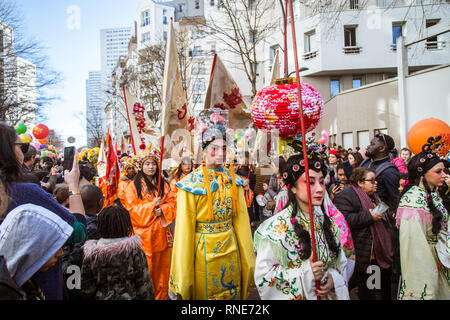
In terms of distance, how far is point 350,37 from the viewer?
23.0 meters

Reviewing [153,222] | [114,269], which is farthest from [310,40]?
[114,269]

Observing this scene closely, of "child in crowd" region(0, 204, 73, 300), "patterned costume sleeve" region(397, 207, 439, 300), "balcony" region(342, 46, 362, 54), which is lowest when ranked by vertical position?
"patterned costume sleeve" region(397, 207, 439, 300)

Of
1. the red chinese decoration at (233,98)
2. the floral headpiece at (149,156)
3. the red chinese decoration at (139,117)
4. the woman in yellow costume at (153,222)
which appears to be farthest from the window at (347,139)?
the woman in yellow costume at (153,222)

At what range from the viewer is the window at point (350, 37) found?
2289 centimetres

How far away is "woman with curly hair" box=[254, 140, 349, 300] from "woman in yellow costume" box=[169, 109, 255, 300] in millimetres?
896

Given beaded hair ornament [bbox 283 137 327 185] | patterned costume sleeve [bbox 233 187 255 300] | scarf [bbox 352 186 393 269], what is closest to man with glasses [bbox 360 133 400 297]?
scarf [bbox 352 186 393 269]

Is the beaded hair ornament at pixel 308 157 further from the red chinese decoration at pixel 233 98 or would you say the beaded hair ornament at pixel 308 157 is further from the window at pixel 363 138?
the window at pixel 363 138

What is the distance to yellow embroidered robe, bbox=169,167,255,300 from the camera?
11.1 feet

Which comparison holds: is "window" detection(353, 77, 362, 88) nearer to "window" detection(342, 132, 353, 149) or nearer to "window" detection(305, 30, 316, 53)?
"window" detection(305, 30, 316, 53)

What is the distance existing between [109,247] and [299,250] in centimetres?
157

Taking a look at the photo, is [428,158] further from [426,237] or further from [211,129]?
[211,129]

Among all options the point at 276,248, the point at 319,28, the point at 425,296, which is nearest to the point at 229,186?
the point at 276,248

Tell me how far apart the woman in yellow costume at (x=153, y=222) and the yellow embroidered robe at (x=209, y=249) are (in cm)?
154

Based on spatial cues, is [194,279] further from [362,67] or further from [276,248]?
[362,67]
